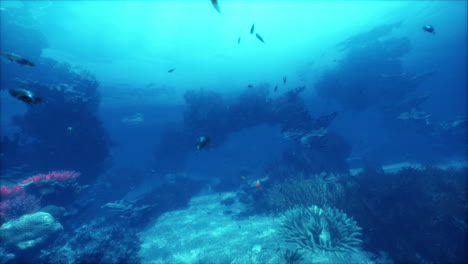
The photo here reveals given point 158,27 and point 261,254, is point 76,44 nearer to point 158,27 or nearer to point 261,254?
point 158,27

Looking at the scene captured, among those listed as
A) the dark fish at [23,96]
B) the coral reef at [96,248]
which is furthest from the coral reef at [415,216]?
the dark fish at [23,96]

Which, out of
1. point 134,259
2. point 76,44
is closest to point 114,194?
point 134,259

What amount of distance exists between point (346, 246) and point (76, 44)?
2690 cm

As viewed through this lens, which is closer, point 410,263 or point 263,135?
point 410,263

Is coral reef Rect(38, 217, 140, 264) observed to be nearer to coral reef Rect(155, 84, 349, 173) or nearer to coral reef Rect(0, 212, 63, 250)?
coral reef Rect(0, 212, 63, 250)

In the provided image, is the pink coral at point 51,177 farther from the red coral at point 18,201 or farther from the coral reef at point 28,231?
the coral reef at point 28,231

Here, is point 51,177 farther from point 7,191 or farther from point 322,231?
point 322,231

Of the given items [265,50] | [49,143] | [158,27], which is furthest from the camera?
[265,50]

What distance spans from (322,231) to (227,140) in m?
15.3

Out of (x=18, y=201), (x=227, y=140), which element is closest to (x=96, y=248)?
(x=18, y=201)

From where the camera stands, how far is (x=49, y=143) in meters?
14.0

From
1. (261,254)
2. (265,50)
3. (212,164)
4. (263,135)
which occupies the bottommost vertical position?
(261,254)

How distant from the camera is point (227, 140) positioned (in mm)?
21875

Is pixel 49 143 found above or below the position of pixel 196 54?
below
